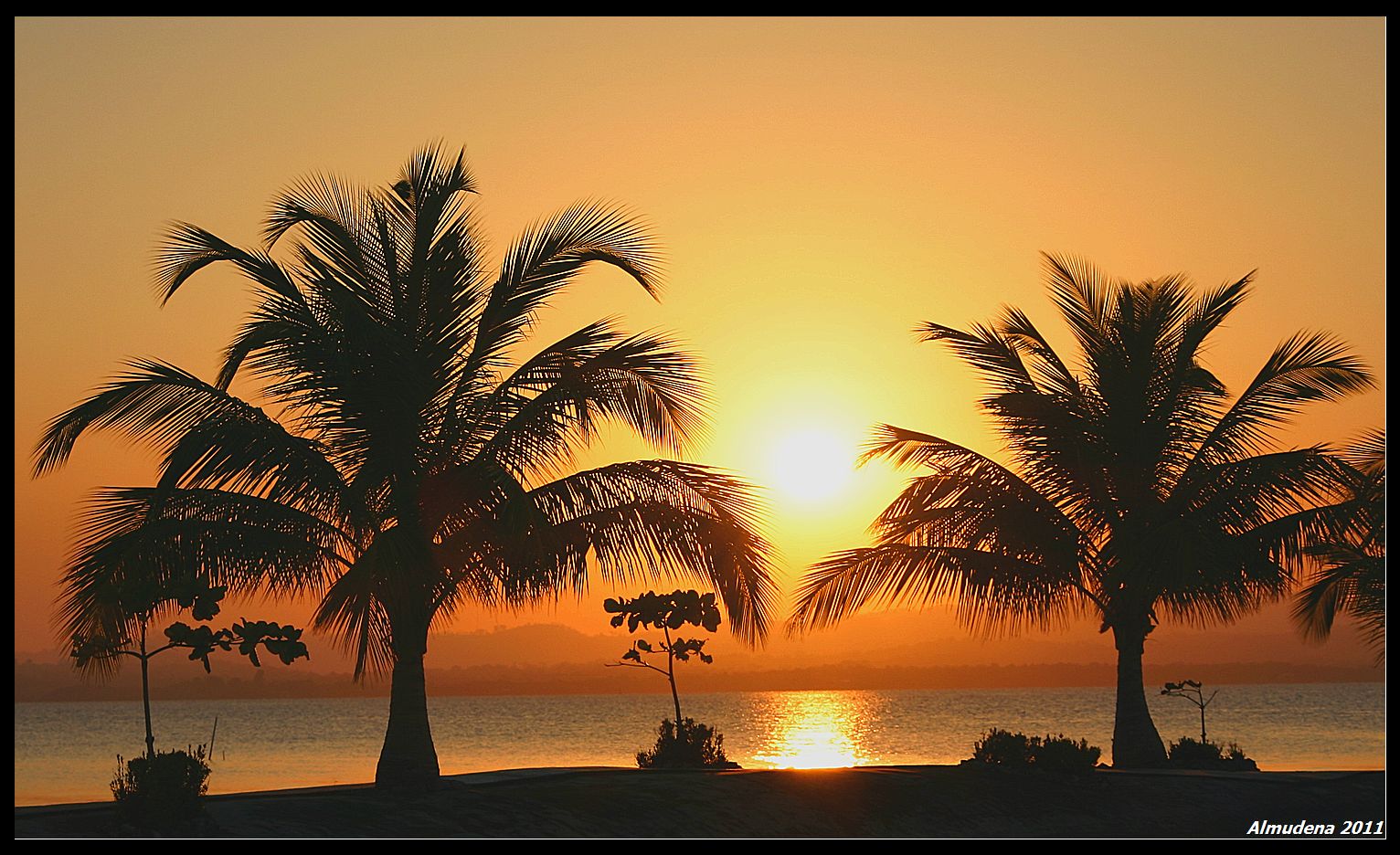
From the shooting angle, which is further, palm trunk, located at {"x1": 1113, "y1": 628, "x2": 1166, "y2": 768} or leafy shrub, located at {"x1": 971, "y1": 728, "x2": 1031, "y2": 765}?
palm trunk, located at {"x1": 1113, "y1": 628, "x2": 1166, "y2": 768}

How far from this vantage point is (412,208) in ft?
63.0

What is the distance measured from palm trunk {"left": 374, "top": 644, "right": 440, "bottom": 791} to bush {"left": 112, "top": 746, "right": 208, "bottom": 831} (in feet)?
9.27

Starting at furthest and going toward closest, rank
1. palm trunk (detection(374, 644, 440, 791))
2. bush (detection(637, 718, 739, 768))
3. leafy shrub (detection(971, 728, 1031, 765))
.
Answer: bush (detection(637, 718, 739, 768)) → leafy shrub (detection(971, 728, 1031, 765)) → palm trunk (detection(374, 644, 440, 791))

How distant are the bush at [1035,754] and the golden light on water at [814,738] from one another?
537 inches

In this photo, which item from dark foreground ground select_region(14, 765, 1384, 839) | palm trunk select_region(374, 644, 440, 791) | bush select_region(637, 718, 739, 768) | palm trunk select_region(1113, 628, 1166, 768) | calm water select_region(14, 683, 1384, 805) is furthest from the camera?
calm water select_region(14, 683, 1384, 805)

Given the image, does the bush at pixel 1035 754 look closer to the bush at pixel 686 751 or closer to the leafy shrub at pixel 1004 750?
the leafy shrub at pixel 1004 750

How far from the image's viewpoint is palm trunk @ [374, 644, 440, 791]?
17.5 metres

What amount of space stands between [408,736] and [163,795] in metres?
3.52

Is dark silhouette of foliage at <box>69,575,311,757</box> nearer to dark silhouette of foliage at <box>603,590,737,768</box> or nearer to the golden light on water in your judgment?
dark silhouette of foliage at <box>603,590,737,768</box>

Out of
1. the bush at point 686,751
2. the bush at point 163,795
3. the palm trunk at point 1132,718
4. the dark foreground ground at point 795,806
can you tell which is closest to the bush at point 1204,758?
the palm trunk at point 1132,718

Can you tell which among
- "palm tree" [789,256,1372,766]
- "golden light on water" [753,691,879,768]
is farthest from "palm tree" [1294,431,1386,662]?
"golden light on water" [753,691,879,768]

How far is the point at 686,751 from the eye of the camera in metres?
21.6

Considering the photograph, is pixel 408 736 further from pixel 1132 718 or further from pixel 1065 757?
pixel 1132 718

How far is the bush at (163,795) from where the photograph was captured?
48.1 ft
